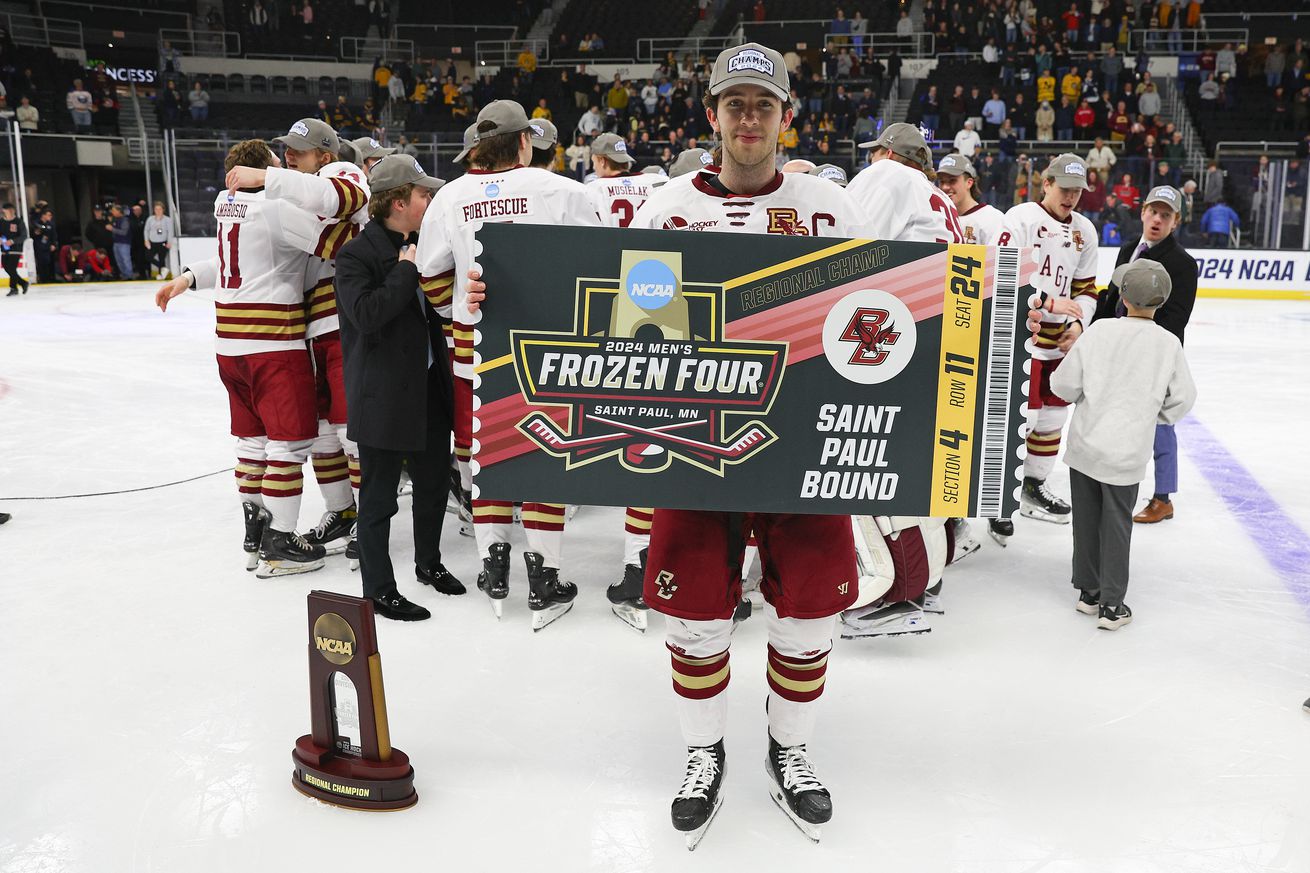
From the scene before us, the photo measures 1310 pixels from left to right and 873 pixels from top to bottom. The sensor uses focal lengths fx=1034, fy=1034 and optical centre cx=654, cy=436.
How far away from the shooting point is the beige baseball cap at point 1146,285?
335cm

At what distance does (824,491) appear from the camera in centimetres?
205

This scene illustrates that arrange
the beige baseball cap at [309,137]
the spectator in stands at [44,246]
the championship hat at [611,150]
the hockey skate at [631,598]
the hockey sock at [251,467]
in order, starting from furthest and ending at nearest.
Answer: the spectator in stands at [44,246]
the championship hat at [611,150]
the beige baseball cap at [309,137]
the hockey sock at [251,467]
the hockey skate at [631,598]

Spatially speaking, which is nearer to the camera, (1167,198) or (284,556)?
(284,556)

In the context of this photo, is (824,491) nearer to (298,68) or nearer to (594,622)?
(594,622)

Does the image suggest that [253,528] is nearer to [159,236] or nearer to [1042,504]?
[1042,504]

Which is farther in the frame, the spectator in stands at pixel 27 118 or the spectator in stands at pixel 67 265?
the spectator in stands at pixel 27 118

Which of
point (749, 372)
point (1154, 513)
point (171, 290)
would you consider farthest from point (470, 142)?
point (1154, 513)

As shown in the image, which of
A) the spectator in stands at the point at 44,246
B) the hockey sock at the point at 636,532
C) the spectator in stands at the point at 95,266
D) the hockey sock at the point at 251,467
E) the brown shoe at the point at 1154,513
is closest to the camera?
the hockey sock at the point at 636,532

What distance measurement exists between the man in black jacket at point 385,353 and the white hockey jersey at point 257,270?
0.51 m

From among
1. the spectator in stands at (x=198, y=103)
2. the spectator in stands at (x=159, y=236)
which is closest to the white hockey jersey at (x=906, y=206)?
the spectator in stands at (x=159, y=236)

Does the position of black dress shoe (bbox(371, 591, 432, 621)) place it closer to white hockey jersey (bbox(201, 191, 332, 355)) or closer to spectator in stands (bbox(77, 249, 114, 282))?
white hockey jersey (bbox(201, 191, 332, 355))

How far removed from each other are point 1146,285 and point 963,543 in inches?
50.3

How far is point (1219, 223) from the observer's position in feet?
44.6

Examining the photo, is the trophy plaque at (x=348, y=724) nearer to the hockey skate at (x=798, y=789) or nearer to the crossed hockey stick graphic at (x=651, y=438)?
the crossed hockey stick graphic at (x=651, y=438)
